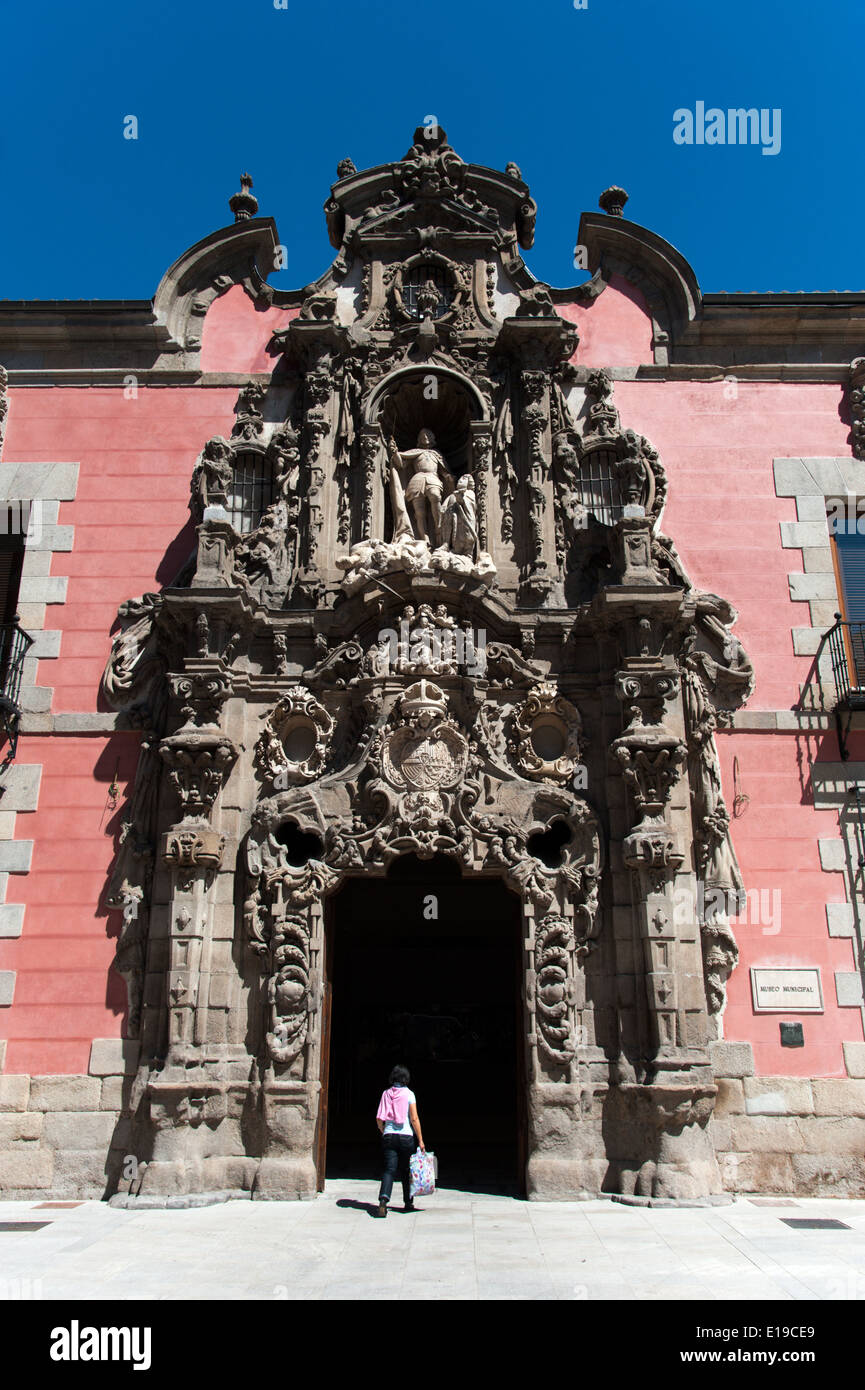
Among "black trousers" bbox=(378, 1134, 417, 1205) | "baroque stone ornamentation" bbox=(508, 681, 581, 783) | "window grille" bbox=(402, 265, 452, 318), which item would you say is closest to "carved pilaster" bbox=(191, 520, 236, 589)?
"baroque stone ornamentation" bbox=(508, 681, 581, 783)

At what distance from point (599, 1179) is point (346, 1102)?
5957 mm

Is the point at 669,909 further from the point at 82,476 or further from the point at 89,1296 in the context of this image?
the point at 82,476

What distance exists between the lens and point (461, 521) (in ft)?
35.2

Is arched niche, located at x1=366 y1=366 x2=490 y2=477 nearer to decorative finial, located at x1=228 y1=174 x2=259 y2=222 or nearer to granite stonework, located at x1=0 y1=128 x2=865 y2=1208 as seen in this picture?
granite stonework, located at x1=0 y1=128 x2=865 y2=1208

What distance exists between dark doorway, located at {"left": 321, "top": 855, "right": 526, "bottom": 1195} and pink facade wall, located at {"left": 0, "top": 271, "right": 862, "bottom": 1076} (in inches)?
155

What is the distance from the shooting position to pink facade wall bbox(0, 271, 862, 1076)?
9.61 meters

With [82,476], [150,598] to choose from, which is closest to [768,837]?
[150,598]

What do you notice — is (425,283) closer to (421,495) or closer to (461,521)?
(421,495)

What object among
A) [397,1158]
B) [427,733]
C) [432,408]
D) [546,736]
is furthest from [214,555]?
[397,1158]

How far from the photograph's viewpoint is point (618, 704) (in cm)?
995

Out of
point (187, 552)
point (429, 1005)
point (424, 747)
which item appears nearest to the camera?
point (424, 747)

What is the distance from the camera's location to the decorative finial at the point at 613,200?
41.3ft

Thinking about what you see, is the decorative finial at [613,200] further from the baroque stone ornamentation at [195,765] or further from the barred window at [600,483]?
the baroque stone ornamentation at [195,765]

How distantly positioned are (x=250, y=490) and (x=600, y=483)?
4143 mm
